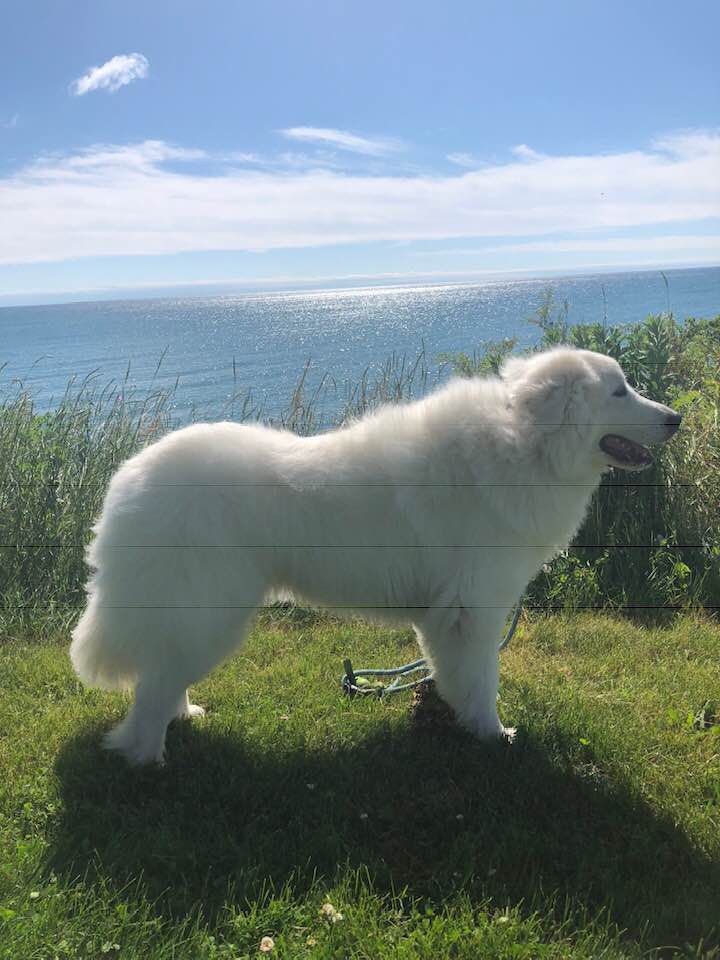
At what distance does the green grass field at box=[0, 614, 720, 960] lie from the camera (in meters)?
2.52

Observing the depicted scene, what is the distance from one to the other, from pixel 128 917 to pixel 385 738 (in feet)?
5.41

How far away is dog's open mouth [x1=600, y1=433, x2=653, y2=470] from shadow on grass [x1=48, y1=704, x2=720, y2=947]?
1.57 m

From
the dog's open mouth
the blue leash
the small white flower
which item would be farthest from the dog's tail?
the dog's open mouth

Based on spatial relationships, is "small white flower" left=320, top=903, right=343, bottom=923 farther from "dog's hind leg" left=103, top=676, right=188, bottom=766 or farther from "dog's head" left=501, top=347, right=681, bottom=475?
"dog's head" left=501, top=347, right=681, bottom=475

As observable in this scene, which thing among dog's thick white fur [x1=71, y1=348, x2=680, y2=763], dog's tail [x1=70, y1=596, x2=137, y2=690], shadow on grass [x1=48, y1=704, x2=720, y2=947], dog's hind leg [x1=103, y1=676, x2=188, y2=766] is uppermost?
dog's thick white fur [x1=71, y1=348, x2=680, y2=763]

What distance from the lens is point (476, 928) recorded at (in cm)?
252

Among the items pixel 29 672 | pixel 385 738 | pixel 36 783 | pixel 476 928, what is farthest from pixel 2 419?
pixel 476 928

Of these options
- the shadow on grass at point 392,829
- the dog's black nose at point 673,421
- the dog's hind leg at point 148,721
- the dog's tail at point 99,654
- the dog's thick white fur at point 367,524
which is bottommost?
the shadow on grass at point 392,829

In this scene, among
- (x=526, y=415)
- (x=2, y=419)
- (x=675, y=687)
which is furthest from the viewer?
(x=2, y=419)

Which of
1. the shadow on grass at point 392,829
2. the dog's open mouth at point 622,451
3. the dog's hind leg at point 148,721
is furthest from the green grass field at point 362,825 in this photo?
the dog's open mouth at point 622,451

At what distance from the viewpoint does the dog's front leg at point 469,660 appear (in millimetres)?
3602

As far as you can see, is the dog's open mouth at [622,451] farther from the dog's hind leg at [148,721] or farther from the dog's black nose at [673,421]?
the dog's hind leg at [148,721]

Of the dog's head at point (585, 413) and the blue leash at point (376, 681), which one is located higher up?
the dog's head at point (585, 413)

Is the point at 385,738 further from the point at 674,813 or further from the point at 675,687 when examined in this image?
the point at 675,687
